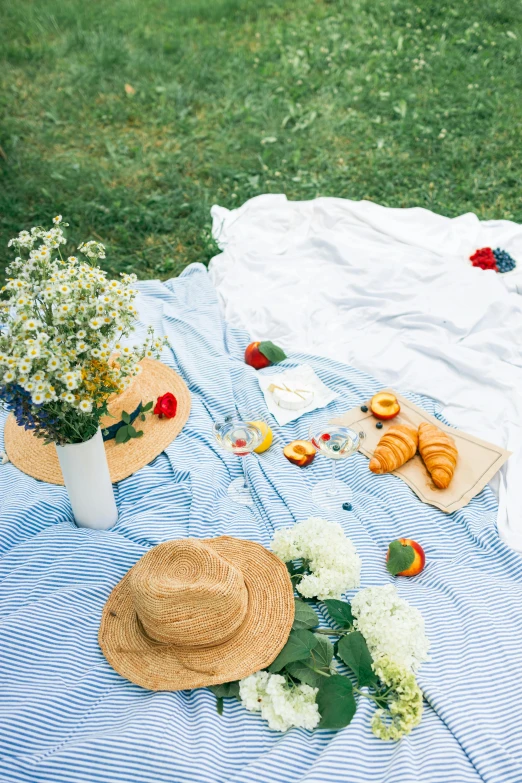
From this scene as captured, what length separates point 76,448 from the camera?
112 inches

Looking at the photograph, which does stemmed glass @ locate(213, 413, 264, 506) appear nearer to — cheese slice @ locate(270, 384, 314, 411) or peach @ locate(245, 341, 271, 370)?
cheese slice @ locate(270, 384, 314, 411)

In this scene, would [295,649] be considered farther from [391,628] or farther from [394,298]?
[394,298]

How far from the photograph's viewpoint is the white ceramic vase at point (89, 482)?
2879mm

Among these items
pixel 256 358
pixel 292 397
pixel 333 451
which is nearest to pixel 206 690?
pixel 333 451

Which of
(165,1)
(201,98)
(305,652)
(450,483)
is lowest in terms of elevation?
(450,483)

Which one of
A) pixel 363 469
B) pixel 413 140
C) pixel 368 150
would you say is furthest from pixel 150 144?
pixel 363 469

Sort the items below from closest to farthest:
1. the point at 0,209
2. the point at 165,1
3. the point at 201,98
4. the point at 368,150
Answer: the point at 0,209 → the point at 368,150 → the point at 201,98 → the point at 165,1

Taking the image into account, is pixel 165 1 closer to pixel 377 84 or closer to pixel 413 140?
pixel 377 84

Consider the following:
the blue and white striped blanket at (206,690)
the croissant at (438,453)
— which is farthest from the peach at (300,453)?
the croissant at (438,453)

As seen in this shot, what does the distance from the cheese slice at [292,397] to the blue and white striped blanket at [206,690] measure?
0.34ft

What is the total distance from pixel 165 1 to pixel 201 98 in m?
2.46

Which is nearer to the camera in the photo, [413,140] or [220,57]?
[413,140]

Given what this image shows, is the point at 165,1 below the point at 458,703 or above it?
above

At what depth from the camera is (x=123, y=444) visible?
3.69 meters
